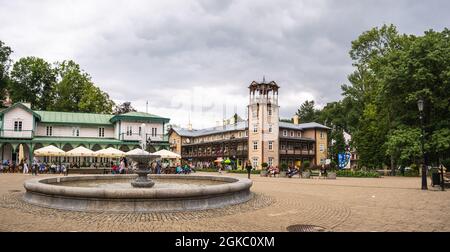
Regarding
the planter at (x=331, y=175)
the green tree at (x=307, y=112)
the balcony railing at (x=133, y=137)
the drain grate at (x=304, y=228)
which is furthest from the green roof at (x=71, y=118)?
the green tree at (x=307, y=112)

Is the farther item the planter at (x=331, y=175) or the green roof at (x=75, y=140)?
the green roof at (x=75, y=140)

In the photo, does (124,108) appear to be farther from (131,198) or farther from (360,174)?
(131,198)

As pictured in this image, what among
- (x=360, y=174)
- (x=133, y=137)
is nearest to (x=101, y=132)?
(x=133, y=137)

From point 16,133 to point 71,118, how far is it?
24.2ft

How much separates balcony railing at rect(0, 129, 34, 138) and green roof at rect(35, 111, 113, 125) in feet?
10.1

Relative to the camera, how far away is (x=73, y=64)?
6116cm

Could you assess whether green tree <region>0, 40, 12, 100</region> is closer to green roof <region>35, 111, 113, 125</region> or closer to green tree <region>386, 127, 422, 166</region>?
green roof <region>35, 111, 113, 125</region>

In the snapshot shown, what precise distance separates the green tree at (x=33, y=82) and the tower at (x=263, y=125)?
3703 cm

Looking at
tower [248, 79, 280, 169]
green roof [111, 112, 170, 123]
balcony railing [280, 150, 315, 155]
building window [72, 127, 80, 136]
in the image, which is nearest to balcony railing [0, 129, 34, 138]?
building window [72, 127, 80, 136]

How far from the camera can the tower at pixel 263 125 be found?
58.3 meters

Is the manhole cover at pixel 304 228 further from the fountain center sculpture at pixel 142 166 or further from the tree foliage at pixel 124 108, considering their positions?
the tree foliage at pixel 124 108

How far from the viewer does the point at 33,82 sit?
60.3 metres

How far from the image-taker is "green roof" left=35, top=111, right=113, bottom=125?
158 feet
